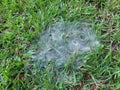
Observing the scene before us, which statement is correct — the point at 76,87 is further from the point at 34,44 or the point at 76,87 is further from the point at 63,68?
the point at 34,44

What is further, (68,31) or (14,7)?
(14,7)

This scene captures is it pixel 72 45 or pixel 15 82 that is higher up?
pixel 72 45

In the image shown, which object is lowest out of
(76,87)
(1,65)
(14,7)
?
(76,87)

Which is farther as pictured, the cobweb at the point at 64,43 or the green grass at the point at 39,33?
the cobweb at the point at 64,43

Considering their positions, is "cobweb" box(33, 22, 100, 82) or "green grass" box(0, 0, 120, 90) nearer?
"green grass" box(0, 0, 120, 90)

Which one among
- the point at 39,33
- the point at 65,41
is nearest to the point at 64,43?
the point at 65,41

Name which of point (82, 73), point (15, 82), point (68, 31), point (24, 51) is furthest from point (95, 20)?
point (15, 82)

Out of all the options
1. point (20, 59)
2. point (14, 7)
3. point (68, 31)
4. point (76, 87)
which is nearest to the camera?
point (76, 87)

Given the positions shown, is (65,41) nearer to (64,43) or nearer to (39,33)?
(64,43)
